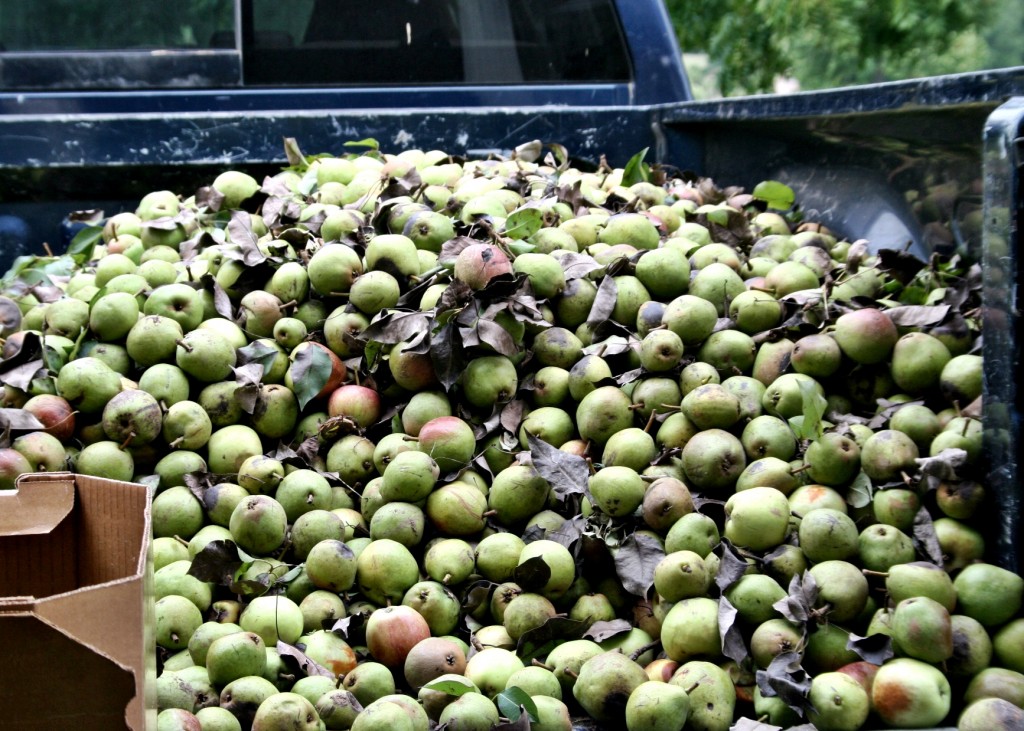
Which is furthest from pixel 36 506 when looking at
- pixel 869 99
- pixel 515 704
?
pixel 869 99

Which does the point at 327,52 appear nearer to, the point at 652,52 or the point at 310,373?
the point at 652,52

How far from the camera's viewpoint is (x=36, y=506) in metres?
1.63

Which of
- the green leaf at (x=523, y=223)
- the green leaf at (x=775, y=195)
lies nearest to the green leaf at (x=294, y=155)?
the green leaf at (x=523, y=223)

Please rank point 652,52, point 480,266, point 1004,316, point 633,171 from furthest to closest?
point 652,52, point 633,171, point 480,266, point 1004,316

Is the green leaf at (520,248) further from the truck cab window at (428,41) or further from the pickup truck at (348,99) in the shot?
the truck cab window at (428,41)

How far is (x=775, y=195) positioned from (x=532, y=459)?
1.52 m

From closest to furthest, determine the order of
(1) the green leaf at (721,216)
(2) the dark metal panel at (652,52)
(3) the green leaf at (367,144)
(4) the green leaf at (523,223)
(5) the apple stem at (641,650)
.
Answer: (5) the apple stem at (641,650), (4) the green leaf at (523,223), (1) the green leaf at (721,216), (3) the green leaf at (367,144), (2) the dark metal panel at (652,52)

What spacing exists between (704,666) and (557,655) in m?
0.29

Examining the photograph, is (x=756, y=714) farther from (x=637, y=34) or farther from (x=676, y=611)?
(x=637, y=34)

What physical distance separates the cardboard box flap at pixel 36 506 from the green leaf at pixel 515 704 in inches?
31.1

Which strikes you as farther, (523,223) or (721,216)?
(721,216)

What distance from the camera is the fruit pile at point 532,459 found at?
6.38 ft

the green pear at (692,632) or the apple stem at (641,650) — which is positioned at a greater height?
the green pear at (692,632)

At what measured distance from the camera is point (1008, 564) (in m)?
2.01
